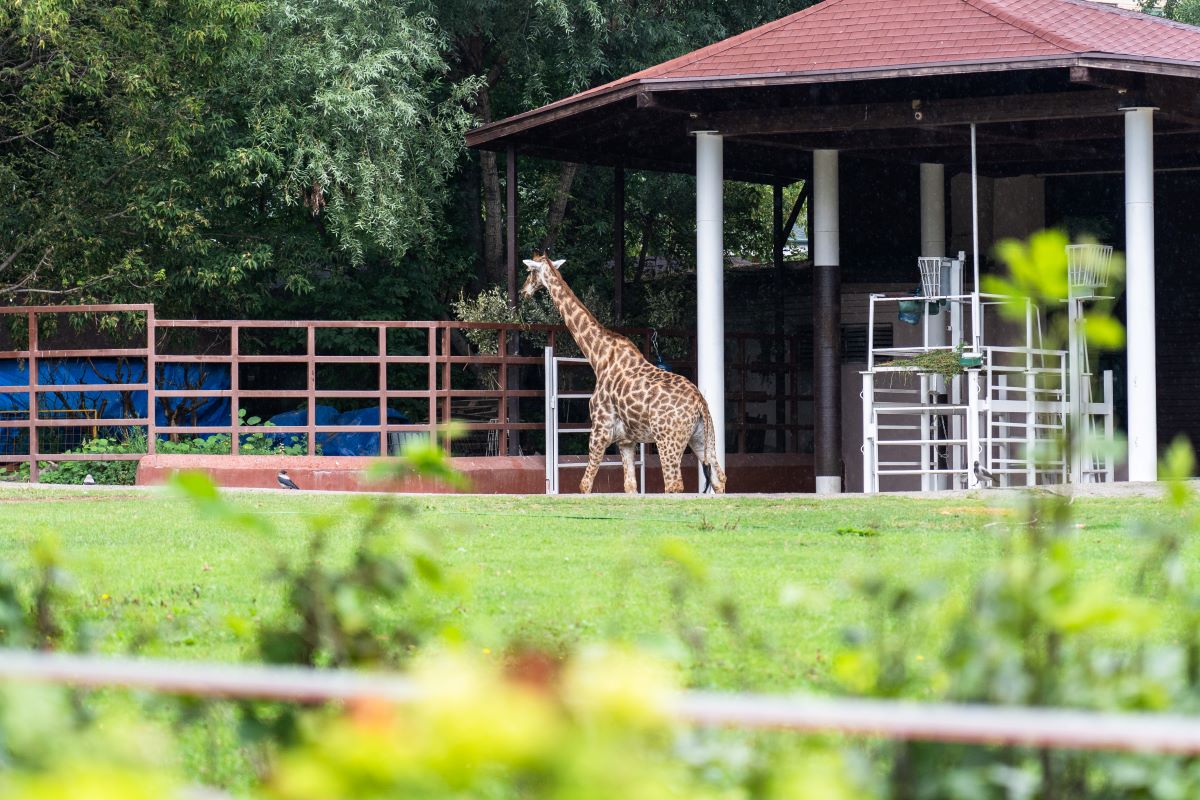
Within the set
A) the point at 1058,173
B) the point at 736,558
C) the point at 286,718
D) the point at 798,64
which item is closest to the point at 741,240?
the point at 1058,173

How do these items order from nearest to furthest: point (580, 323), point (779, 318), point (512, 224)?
point (580, 323)
point (512, 224)
point (779, 318)

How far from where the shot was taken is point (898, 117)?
15.5 metres

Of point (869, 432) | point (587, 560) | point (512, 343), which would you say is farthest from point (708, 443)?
point (587, 560)

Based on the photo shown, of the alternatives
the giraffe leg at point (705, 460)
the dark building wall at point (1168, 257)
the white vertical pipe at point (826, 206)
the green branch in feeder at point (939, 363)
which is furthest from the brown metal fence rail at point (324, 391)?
the dark building wall at point (1168, 257)

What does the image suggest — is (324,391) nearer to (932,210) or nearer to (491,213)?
(491,213)

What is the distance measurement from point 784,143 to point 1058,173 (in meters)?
4.82

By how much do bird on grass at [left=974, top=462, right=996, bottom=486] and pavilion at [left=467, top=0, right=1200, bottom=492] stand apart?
1.22 m

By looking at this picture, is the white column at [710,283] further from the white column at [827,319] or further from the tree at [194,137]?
the tree at [194,137]

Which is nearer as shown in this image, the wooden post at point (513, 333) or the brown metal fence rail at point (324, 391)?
the brown metal fence rail at point (324, 391)

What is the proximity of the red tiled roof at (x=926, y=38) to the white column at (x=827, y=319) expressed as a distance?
1.69m

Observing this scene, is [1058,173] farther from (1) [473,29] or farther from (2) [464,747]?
(2) [464,747]

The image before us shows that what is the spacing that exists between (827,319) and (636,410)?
2951mm

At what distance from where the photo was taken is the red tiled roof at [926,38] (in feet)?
47.2

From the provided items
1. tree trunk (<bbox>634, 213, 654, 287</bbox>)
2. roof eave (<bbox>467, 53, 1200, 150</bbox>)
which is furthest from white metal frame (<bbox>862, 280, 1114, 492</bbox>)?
tree trunk (<bbox>634, 213, 654, 287</bbox>)
